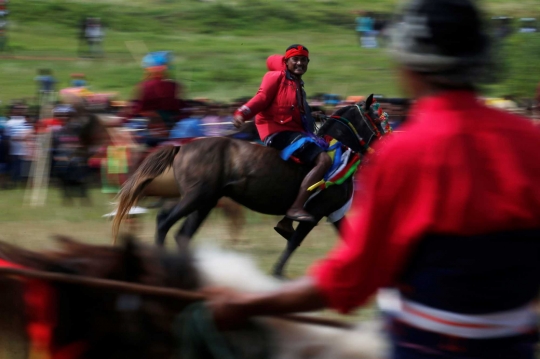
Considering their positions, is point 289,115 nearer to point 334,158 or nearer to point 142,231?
point 334,158

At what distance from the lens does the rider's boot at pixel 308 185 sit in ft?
25.8

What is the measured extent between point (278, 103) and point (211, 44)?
23.8 metres

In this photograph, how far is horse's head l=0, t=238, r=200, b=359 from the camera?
2.21 m

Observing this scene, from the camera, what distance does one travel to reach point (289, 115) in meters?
7.84

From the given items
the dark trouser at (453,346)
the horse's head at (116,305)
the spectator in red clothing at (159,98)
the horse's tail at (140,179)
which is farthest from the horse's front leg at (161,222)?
the dark trouser at (453,346)

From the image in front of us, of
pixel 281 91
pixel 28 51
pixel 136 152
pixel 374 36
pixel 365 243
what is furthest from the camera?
pixel 374 36

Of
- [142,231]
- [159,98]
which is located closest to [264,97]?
[159,98]

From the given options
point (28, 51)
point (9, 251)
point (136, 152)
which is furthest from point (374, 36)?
point (9, 251)

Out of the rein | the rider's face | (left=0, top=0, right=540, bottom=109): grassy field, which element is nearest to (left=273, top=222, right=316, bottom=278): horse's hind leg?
the rider's face

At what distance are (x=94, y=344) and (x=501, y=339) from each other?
1.06m

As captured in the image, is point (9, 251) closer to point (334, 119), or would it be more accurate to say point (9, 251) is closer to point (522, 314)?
point (522, 314)

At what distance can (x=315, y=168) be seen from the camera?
7.90 m

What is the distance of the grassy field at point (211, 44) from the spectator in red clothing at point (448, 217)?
17.0 m

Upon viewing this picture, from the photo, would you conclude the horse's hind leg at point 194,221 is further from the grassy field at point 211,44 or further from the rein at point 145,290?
the grassy field at point 211,44
